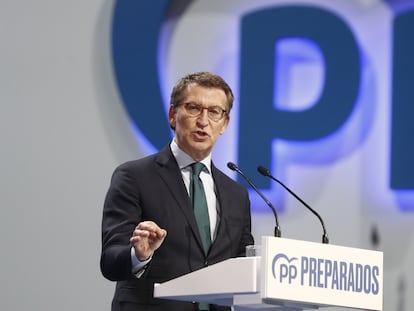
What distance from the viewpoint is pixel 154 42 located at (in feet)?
17.7

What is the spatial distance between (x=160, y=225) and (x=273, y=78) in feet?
7.74

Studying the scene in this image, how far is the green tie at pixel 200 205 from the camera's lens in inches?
130

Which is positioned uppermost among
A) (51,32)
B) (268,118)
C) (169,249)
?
(51,32)

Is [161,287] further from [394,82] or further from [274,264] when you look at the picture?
[394,82]

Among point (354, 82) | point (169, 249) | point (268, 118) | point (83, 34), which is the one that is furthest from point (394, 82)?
point (169, 249)

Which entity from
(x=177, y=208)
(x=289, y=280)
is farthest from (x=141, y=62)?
(x=289, y=280)

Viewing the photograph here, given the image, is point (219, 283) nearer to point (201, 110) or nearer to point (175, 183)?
point (175, 183)

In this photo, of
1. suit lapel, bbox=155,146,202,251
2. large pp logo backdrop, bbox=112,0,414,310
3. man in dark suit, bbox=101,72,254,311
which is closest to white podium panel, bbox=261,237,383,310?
man in dark suit, bbox=101,72,254,311

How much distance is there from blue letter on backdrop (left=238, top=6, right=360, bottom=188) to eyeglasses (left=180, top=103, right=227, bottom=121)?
Answer: 1891 millimetres

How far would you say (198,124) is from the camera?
3408 mm

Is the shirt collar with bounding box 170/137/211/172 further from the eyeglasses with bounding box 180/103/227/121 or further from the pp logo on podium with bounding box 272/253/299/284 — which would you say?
the pp logo on podium with bounding box 272/253/299/284

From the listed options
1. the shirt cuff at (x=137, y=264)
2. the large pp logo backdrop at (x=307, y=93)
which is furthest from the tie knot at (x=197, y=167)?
the large pp logo backdrop at (x=307, y=93)

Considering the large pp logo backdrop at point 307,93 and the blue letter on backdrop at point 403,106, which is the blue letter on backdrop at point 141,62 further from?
the blue letter on backdrop at point 403,106

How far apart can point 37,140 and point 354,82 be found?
188 cm
